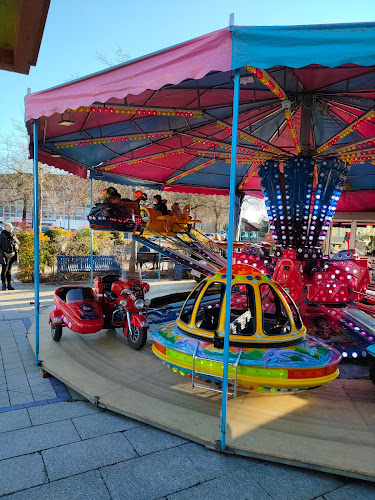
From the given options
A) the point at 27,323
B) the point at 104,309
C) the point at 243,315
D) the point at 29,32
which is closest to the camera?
the point at 29,32

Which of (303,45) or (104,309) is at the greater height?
(303,45)

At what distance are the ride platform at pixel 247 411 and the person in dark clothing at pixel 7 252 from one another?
264 inches

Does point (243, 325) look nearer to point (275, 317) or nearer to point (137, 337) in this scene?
point (275, 317)

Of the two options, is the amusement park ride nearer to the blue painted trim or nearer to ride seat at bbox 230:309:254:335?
ride seat at bbox 230:309:254:335

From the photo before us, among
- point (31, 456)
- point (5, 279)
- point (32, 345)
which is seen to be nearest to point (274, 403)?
point (31, 456)

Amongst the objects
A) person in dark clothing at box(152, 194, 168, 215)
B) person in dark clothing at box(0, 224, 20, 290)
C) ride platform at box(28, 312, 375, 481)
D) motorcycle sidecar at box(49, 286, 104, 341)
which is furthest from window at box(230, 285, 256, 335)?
person in dark clothing at box(0, 224, 20, 290)

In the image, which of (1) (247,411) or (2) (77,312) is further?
(2) (77,312)

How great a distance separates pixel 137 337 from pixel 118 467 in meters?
2.96

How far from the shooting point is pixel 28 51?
2.17m

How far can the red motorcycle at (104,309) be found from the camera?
6.01 m

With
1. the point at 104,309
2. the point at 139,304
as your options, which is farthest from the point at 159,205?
the point at 139,304

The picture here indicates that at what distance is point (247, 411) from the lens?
408 cm

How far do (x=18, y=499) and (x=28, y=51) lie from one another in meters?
3.18

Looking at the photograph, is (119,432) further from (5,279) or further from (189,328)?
(5,279)
